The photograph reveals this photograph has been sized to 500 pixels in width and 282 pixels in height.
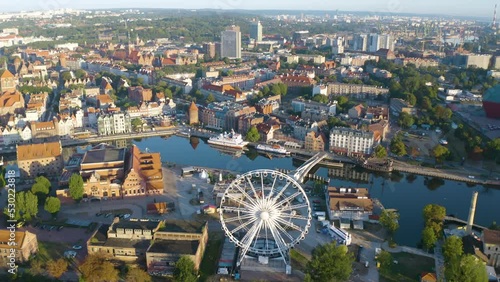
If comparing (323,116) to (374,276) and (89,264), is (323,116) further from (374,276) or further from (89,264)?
(89,264)

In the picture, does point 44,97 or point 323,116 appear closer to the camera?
point 323,116

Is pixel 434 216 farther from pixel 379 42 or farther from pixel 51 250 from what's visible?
pixel 379 42

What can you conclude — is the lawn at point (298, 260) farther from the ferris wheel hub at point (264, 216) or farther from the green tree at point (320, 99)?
the green tree at point (320, 99)

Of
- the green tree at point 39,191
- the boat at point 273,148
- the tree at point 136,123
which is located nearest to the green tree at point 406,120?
the boat at point 273,148

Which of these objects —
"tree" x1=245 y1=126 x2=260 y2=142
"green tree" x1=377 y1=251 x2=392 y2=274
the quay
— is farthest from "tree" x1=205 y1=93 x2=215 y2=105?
"green tree" x1=377 y1=251 x2=392 y2=274

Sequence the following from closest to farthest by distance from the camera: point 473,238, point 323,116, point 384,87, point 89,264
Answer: point 89,264, point 473,238, point 323,116, point 384,87

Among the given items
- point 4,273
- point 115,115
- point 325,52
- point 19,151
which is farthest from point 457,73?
point 4,273
